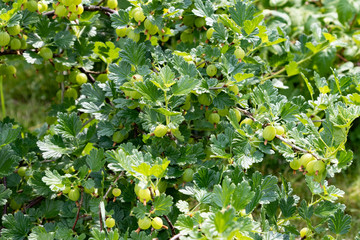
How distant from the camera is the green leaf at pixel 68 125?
1.29m

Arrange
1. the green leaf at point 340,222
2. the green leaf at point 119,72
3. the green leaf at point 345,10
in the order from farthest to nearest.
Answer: the green leaf at point 345,10, the green leaf at point 119,72, the green leaf at point 340,222

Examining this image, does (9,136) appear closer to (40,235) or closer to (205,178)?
(40,235)

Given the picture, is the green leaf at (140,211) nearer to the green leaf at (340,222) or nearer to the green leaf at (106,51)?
the green leaf at (340,222)

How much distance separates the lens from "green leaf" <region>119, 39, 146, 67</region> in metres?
1.24

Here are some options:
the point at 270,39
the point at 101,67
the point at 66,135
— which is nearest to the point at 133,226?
the point at 66,135

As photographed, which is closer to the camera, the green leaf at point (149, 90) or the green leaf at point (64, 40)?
the green leaf at point (149, 90)

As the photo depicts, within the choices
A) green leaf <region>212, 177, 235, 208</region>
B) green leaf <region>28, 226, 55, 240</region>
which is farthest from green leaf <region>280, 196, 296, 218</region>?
green leaf <region>28, 226, 55, 240</region>

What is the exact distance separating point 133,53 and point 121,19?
0.15 m

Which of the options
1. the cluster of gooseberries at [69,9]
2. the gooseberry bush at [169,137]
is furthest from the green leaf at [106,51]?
the cluster of gooseberries at [69,9]

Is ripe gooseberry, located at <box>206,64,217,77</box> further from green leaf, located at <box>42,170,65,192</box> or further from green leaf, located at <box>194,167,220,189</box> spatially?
green leaf, located at <box>42,170,65,192</box>

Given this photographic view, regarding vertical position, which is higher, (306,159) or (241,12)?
(241,12)

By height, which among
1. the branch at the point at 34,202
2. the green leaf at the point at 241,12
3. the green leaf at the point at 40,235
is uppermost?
the green leaf at the point at 241,12

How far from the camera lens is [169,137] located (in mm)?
1245

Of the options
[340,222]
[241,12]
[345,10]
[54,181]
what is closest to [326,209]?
[340,222]
